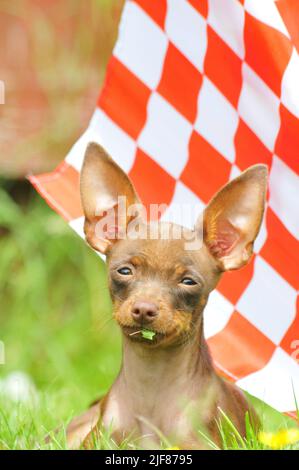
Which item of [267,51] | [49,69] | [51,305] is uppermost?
[267,51]

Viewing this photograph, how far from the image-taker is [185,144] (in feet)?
8.89

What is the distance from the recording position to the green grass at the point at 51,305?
152 inches

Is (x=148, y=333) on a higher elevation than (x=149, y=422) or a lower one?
higher

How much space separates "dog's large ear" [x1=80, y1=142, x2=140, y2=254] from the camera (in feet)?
7.35

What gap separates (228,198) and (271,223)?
399 millimetres

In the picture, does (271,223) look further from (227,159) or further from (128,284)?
(128,284)

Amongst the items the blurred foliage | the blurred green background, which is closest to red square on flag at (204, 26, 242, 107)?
the blurred green background

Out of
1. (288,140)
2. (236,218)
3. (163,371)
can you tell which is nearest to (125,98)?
(288,140)

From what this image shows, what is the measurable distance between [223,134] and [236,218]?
47cm

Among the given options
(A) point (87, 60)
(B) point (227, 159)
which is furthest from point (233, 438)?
(A) point (87, 60)

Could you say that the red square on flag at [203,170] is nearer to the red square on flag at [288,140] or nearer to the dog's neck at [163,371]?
the red square on flag at [288,140]

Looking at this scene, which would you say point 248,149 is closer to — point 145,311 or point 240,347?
point 240,347

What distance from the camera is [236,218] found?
7.30 ft

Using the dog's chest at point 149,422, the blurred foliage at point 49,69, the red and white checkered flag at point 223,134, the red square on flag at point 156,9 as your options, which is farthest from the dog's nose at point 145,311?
the blurred foliage at point 49,69
